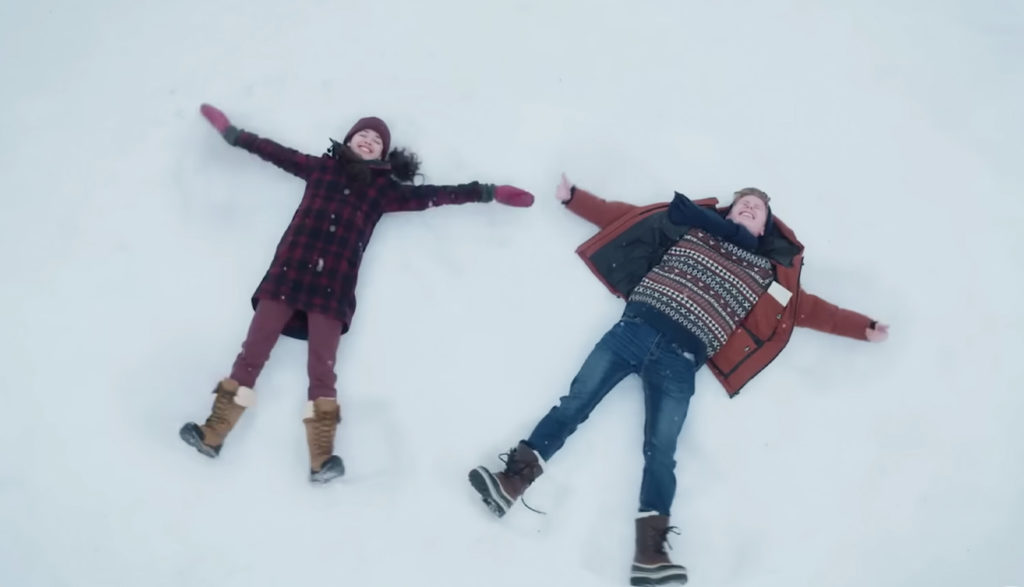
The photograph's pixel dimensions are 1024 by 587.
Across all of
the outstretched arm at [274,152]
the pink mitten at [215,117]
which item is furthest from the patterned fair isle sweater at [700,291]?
the pink mitten at [215,117]

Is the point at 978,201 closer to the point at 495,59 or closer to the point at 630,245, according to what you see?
the point at 630,245

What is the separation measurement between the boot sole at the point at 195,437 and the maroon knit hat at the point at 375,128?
1.22 meters

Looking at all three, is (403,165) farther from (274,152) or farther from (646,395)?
(646,395)

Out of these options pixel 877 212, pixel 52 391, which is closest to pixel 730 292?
pixel 877 212

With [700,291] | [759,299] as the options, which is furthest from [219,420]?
[759,299]

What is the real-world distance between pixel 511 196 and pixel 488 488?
1.15m

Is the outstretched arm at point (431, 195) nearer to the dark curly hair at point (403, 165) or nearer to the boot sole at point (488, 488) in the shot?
the dark curly hair at point (403, 165)

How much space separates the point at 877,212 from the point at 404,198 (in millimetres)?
2076

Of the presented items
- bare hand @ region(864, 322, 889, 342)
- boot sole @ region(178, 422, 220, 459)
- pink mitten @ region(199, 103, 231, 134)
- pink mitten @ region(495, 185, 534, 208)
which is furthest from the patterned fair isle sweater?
pink mitten @ region(199, 103, 231, 134)

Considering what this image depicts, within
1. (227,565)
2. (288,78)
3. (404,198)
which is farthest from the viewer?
(288,78)

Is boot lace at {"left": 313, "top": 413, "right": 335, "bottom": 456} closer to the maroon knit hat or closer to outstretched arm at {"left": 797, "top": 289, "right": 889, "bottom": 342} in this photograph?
the maroon knit hat

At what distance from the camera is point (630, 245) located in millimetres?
2785

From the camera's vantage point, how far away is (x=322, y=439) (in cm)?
240

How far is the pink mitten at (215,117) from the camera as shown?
2.80 meters
